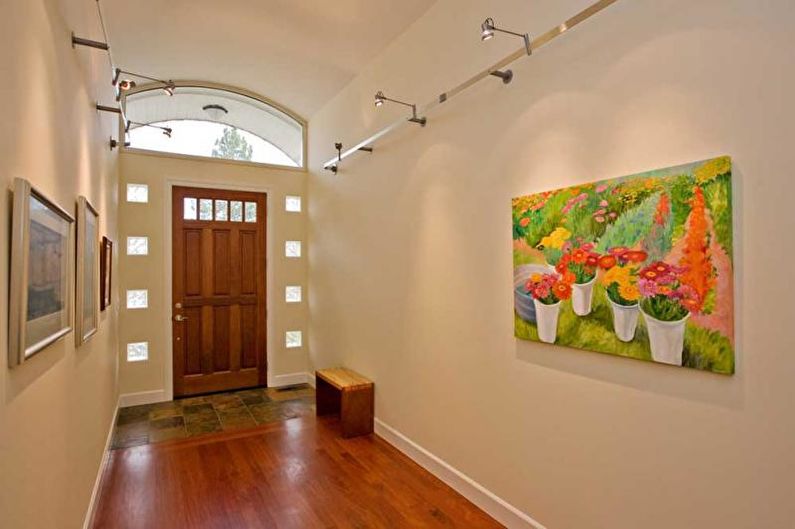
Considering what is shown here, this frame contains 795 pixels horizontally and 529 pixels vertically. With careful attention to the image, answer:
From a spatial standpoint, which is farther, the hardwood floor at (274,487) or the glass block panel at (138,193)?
the glass block panel at (138,193)

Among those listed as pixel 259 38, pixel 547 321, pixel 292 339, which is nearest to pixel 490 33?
pixel 547 321

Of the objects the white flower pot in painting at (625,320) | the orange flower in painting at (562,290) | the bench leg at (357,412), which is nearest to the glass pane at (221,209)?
the bench leg at (357,412)

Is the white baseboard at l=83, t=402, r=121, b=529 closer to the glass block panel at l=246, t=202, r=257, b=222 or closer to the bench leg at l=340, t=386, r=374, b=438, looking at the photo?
the bench leg at l=340, t=386, r=374, b=438

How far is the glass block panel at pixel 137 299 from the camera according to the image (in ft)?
16.3

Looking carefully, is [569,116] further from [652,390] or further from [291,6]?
[291,6]

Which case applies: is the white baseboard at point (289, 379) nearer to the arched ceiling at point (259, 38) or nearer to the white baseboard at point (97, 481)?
the white baseboard at point (97, 481)

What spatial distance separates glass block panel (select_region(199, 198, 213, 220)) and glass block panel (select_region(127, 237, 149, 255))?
2.12 feet

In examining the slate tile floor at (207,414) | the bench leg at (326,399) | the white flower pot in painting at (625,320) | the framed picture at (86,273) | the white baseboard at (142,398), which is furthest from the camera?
the white baseboard at (142,398)

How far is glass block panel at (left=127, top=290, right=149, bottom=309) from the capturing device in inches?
196

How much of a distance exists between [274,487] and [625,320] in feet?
8.28

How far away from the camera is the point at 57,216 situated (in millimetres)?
1760

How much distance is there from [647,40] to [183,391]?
17.6 feet

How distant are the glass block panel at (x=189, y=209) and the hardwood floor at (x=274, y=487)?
8.26 ft

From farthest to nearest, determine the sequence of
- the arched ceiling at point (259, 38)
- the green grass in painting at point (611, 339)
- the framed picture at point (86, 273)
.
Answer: the arched ceiling at point (259, 38), the framed picture at point (86, 273), the green grass in painting at point (611, 339)
